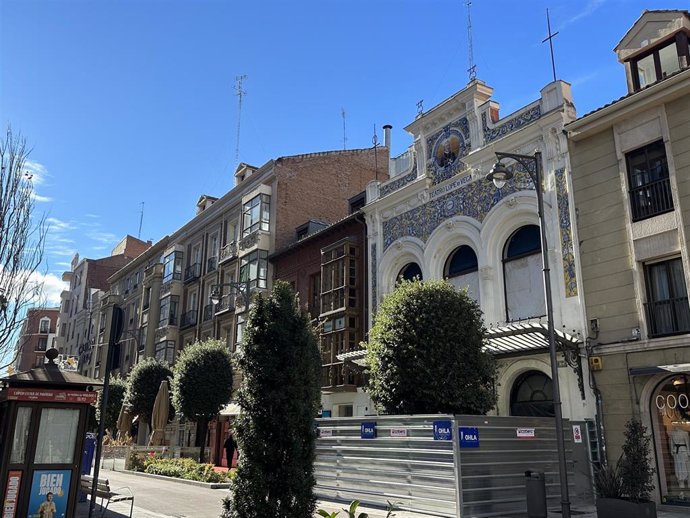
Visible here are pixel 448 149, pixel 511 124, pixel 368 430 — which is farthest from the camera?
pixel 448 149

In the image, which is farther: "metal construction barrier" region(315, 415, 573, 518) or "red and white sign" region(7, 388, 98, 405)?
"metal construction barrier" region(315, 415, 573, 518)

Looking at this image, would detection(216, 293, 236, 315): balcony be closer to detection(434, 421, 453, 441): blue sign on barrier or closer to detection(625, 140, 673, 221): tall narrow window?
detection(434, 421, 453, 441): blue sign on barrier

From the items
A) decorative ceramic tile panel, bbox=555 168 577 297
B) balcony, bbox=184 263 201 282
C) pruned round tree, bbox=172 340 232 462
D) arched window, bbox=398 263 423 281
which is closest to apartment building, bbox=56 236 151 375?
balcony, bbox=184 263 201 282

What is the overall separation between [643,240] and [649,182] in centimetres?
150

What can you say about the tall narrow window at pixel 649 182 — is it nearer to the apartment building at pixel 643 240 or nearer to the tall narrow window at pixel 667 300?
the apartment building at pixel 643 240

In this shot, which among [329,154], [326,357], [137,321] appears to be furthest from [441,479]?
[137,321]

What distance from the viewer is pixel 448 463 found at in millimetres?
12289

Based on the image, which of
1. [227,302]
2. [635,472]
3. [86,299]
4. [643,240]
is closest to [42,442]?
[635,472]

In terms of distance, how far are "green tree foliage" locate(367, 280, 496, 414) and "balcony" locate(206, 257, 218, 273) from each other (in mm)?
22806

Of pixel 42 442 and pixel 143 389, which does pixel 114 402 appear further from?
pixel 42 442

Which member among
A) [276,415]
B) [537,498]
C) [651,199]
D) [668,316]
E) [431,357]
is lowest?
[537,498]

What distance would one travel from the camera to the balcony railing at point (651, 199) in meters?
14.6

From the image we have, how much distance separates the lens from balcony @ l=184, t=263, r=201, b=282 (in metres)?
38.7

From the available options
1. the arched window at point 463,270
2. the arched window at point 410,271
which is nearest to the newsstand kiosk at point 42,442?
the arched window at point 463,270
